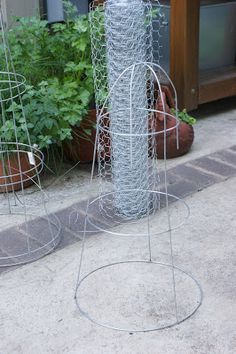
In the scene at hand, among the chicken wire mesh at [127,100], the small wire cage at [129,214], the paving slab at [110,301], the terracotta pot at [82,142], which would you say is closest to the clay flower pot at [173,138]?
the small wire cage at [129,214]

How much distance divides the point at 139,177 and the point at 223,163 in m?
0.94

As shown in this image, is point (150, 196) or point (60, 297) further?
point (150, 196)

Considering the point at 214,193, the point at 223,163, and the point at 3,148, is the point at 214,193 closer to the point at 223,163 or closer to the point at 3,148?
the point at 223,163

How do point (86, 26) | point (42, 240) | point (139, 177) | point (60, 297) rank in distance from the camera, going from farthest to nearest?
point (86, 26) < point (139, 177) < point (42, 240) < point (60, 297)

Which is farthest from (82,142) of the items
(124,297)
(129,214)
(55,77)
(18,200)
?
(124,297)

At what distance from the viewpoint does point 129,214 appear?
135 inches

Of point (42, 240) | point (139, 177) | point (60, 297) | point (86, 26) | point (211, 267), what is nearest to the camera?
point (60, 297)

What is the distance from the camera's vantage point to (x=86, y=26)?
13.1 feet

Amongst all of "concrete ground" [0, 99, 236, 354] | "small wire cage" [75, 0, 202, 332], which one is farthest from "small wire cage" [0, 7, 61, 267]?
"small wire cage" [75, 0, 202, 332]

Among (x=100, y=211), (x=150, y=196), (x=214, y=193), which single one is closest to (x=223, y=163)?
(x=214, y=193)

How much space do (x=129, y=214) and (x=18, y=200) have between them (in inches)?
28.0

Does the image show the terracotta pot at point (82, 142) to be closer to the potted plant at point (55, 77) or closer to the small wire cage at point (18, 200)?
the potted plant at point (55, 77)

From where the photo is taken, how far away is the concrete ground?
237 cm

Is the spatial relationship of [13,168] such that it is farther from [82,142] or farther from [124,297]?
[124,297]
